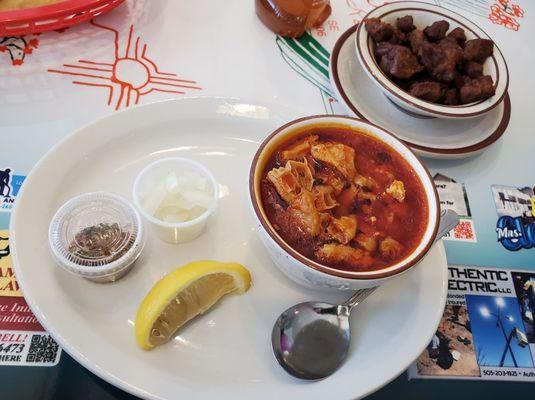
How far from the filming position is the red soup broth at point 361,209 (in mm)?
1257

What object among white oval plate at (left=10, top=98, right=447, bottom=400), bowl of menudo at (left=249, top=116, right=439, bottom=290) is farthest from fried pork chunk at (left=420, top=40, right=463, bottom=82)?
white oval plate at (left=10, top=98, right=447, bottom=400)

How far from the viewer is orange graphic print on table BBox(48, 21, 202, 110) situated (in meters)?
1.75

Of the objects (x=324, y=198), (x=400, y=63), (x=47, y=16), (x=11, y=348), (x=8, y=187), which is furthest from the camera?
(x=400, y=63)

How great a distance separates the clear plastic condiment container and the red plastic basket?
696mm

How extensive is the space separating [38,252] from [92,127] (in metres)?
0.44

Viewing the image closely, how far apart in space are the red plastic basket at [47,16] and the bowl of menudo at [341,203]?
89 cm

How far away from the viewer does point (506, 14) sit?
2438mm

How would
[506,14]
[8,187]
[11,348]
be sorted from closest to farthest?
1. [11,348]
2. [8,187]
3. [506,14]

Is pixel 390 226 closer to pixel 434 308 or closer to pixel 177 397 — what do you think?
pixel 434 308

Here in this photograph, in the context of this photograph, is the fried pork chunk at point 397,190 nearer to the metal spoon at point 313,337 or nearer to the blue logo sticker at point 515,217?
the metal spoon at point 313,337

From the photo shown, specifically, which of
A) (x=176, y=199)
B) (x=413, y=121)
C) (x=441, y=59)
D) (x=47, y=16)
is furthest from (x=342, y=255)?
(x=47, y=16)

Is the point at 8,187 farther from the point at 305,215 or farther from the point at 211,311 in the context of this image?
the point at 305,215

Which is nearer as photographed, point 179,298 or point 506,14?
point 179,298

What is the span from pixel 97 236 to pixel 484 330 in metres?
1.24
